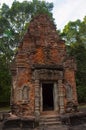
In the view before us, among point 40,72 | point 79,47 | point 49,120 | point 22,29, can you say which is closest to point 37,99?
point 49,120

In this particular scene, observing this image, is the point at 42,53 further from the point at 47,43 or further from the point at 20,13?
the point at 20,13

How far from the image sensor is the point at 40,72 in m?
12.6

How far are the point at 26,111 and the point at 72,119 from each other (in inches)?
107

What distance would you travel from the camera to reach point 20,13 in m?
30.4

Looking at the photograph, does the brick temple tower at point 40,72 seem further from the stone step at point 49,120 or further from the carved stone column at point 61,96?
the stone step at point 49,120

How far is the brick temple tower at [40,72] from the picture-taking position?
12.4 meters

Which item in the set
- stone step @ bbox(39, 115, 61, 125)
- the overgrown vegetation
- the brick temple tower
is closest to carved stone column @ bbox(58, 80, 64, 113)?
the brick temple tower

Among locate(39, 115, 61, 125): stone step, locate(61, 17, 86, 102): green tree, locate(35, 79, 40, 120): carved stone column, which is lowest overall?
locate(39, 115, 61, 125): stone step

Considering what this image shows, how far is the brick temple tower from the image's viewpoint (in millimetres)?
12383

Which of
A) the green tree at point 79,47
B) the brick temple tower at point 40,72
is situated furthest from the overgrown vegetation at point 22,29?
the brick temple tower at point 40,72

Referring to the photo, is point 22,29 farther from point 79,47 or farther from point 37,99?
point 37,99

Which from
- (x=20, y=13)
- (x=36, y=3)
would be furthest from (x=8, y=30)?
(x=36, y=3)

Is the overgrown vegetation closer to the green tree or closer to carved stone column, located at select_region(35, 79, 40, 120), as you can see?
the green tree

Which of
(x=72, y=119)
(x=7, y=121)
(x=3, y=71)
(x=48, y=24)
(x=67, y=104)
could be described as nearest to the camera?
(x=7, y=121)
